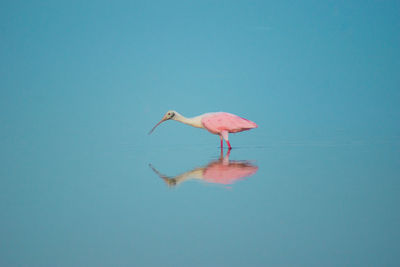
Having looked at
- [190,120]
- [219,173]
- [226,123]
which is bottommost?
[219,173]

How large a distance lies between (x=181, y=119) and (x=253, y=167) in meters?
5.50

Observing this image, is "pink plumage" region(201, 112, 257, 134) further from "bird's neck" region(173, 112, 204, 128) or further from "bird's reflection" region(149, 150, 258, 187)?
"bird's reflection" region(149, 150, 258, 187)

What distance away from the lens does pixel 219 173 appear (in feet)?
25.6

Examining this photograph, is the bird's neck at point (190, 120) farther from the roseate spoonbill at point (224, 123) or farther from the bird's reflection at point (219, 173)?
the bird's reflection at point (219, 173)

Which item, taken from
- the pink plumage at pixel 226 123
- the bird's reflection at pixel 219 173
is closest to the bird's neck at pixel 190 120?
the pink plumage at pixel 226 123

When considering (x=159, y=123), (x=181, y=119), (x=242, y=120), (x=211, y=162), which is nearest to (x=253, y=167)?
(x=211, y=162)

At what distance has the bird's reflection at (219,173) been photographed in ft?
23.6

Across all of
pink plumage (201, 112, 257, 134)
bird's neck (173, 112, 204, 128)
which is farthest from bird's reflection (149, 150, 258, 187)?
bird's neck (173, 112, 204, 128)

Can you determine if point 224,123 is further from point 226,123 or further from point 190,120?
point 190,120

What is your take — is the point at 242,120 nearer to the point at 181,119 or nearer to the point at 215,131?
the point at 215,131

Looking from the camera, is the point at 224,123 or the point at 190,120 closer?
the point at 224,123

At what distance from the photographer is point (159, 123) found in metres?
14.4

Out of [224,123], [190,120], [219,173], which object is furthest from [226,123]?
[219,173]

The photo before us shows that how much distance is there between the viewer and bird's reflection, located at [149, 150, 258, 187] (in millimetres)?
7204
